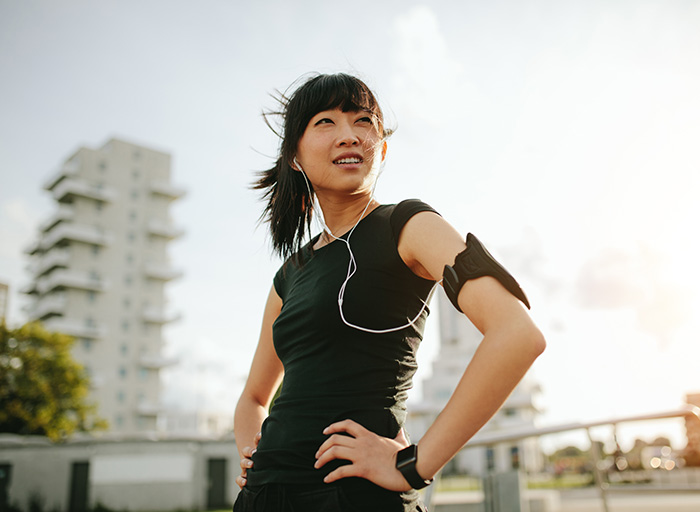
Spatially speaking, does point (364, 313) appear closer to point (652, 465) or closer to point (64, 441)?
point (652, 465)

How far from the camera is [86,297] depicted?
175 ft

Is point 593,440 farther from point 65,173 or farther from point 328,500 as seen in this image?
point 65,173

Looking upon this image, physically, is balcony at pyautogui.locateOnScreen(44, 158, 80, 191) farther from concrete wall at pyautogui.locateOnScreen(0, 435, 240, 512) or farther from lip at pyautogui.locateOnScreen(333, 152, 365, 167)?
lip at pyautogui.locateOnScreen(333, 152, 365, 167)

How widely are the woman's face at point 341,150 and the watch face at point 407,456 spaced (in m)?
0.67

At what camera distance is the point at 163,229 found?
58438 millimetres

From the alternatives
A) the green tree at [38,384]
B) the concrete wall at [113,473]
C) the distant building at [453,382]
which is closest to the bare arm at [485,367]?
the concrete wall at [113,473]

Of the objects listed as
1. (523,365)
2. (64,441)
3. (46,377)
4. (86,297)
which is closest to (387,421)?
(523,365)

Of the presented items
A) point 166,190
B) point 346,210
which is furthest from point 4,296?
point 346,210

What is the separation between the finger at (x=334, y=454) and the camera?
1.24 m

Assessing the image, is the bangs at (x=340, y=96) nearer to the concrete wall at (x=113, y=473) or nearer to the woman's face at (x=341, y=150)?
the woman's face at (x=341, y=150)

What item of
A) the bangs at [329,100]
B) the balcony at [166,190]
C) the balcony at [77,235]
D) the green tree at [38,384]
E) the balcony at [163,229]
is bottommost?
the bangs at [329,100]

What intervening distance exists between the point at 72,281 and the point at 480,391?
56354 mm

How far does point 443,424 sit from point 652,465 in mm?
2996

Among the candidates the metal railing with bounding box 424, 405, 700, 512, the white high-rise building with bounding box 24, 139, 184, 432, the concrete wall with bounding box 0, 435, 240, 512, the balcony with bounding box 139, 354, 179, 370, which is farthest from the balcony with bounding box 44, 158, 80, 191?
the metal railing with bounding box 424, 405, 700, 512
